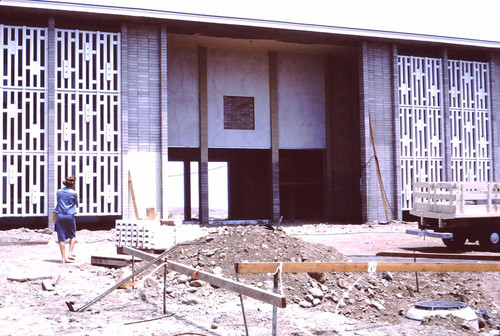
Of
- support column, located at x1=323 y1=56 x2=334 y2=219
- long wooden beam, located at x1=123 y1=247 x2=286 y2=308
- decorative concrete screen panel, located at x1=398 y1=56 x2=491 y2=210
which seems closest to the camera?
long wooden beam, located at x1=123 y1=247 x2=286 y2=308

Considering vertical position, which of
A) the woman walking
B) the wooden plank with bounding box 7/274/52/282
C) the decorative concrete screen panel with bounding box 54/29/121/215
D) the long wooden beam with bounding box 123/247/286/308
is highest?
the decorative concrete screen panel with bounding box 54/29/121/215

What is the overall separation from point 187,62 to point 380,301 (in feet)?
59.3

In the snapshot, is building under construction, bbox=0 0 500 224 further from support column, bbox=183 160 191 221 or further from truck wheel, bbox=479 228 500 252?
truck wheel, bbox=479 228 500 252

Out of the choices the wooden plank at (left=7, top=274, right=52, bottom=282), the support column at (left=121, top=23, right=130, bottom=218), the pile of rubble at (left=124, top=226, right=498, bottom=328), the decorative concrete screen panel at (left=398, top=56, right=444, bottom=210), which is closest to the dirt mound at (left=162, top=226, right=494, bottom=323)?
the pile of rubble at (left=124, top=226, right=498, bottom=328)

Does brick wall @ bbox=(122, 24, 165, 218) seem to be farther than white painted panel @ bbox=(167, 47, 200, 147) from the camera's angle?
No

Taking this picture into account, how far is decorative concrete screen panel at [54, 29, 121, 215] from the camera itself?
20188 millimetres

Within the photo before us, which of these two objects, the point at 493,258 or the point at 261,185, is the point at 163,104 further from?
the point at 493,258

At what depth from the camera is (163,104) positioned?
70.0 ft

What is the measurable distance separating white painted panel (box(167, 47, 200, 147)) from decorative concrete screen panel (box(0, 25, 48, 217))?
239 inches

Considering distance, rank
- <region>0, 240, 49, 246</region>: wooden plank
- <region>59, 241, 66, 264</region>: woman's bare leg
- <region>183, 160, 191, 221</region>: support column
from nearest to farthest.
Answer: <region>59, 241, 66, 264</region>: woman's bare leg → <region>0, 240, 49, 246</region>: wooden plank → <region>183, 160, 191, 221</region>: support column

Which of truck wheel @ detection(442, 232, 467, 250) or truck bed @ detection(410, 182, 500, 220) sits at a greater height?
truck bed @ detection(410, 182, 500, 220)

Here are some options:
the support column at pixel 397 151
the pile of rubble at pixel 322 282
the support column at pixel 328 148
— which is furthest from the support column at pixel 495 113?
the pile of rubble at pixel 322 282

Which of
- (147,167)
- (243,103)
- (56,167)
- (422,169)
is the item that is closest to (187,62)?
(243,103)

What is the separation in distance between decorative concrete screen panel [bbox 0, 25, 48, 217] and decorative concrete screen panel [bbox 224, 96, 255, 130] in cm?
838
